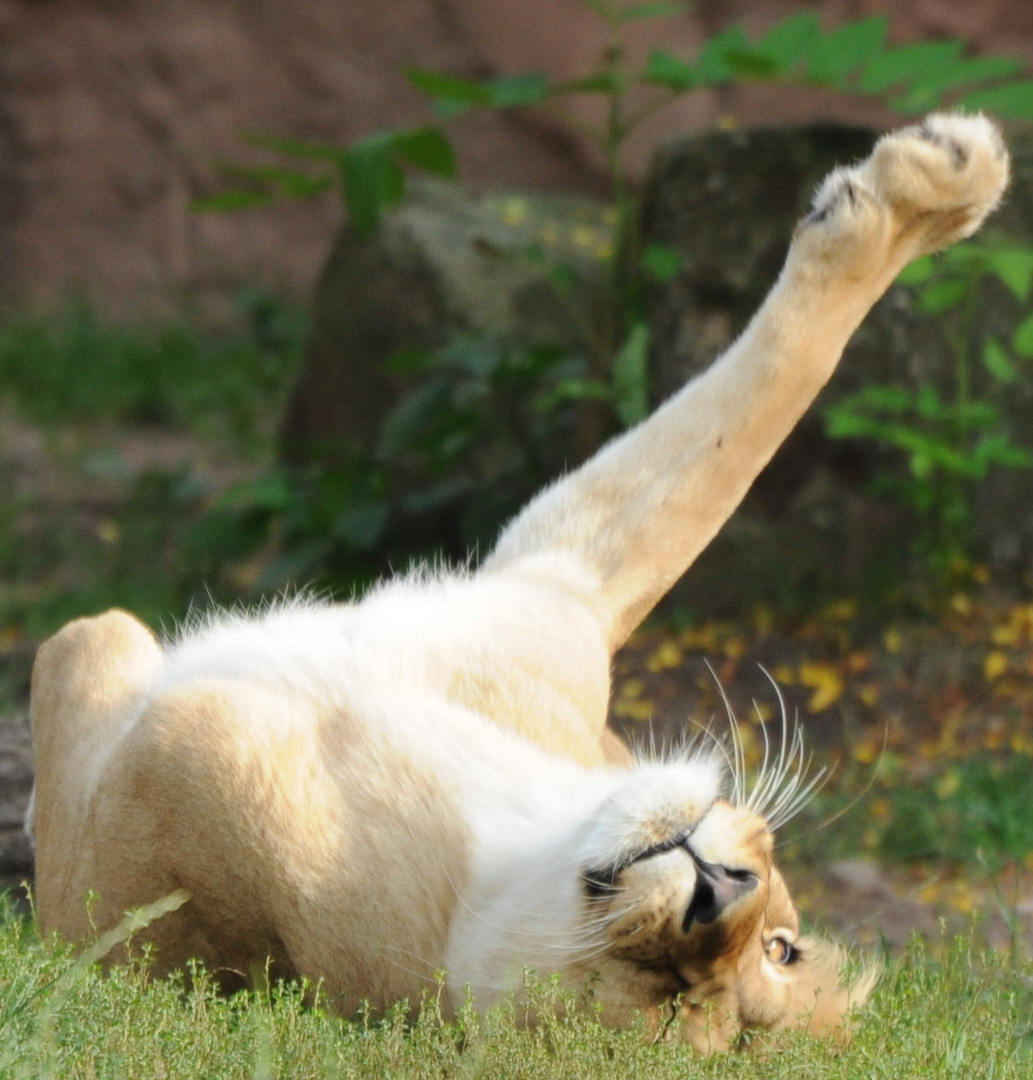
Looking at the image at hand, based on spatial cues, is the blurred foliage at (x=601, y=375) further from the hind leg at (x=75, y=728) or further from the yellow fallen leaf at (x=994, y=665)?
the hind leg at (x=75, y=728)

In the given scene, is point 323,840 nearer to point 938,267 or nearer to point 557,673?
point 557,673

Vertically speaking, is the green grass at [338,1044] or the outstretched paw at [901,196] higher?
A: the outstretched paw at [901,196]

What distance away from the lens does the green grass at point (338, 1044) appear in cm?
222

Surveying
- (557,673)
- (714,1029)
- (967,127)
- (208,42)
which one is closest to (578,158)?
(208,42)

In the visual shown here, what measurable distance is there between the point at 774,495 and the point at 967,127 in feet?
7.55

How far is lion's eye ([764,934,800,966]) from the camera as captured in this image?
8.79 feet

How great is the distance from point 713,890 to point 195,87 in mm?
7961

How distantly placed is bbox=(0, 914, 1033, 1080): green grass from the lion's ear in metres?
0.04

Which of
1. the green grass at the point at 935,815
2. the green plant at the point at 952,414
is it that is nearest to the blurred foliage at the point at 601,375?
the green plant at the point at 952,414

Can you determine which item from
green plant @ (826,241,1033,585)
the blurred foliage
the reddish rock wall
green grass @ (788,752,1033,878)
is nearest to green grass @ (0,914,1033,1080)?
green grass @ (788,752,1033,878)

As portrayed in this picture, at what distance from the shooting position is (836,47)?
4.89 meters

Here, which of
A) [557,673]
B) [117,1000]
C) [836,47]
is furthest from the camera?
[836,47]

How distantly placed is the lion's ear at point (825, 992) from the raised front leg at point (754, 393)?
909 millimetres

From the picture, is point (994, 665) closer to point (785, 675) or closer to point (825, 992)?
point (785, 675)
